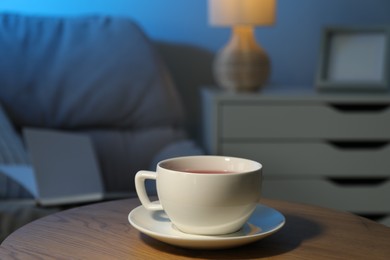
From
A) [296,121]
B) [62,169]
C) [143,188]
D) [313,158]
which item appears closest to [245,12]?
[296,121]

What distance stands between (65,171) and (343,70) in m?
1.04

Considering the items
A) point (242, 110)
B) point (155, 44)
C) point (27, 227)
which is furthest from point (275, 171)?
point (27, 227)

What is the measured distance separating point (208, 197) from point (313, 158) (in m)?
1.29

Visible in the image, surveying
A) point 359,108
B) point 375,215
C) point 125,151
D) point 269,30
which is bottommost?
point 375,215

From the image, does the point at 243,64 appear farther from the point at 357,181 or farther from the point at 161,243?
the point at 161,243

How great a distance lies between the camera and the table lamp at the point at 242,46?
1890mm

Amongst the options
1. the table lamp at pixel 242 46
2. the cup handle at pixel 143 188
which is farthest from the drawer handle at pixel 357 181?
the cup handle at pixel 143 188

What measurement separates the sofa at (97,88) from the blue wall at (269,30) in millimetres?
230

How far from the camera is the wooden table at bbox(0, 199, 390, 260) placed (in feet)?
2.40

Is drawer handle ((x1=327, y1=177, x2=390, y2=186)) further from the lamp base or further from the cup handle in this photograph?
the cup handle

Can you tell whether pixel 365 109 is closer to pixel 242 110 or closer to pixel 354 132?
pixel 354 132

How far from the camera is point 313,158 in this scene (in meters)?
1.97

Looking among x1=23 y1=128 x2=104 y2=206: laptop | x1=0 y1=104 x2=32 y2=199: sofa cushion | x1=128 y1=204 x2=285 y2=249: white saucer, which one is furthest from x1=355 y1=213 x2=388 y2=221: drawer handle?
x1=128 y1=204 x2=285 y2=249: white saucer

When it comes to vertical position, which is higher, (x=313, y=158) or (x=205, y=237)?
(x=205, y=237)
